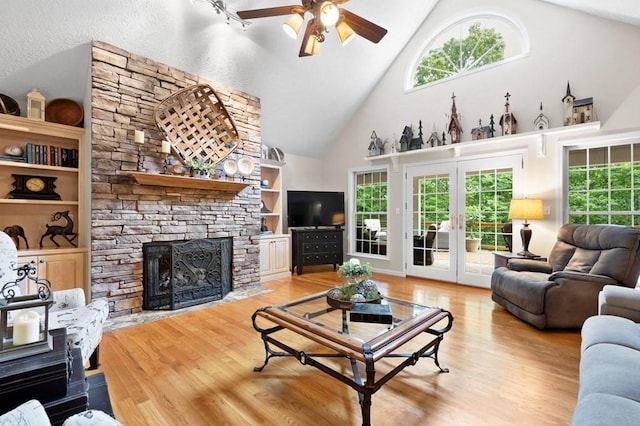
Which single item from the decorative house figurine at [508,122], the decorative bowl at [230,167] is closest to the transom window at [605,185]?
the decorative house figurine at [508,122]

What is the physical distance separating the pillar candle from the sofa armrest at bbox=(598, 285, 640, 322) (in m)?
3.31

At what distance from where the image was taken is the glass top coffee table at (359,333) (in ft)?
5.21

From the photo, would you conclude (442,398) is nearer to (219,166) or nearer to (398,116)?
(219,166)

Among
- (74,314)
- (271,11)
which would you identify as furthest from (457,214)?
(74,314)

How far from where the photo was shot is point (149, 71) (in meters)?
3.57

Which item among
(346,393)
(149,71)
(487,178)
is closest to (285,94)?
(149,71)

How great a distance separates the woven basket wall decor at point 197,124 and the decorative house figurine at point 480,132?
11.6ft

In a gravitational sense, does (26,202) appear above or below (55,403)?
above

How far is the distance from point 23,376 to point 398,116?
18.2ft

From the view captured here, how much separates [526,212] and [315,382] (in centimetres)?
342

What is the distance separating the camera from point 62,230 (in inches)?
135

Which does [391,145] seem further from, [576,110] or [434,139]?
[576,110]

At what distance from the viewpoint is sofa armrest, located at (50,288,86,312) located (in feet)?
7.14

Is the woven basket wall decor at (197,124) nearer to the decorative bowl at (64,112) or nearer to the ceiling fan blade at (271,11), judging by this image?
the decorative bowl at (64,112)
